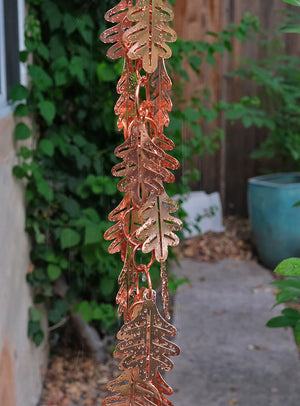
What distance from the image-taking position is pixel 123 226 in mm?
548

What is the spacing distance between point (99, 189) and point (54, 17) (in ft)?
2.13

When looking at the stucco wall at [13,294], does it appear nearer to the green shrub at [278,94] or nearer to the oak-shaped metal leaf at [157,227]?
the oak-shaped metal leaf at [157,227]

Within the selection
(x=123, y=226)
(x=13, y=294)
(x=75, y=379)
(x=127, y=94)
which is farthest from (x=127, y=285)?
(x=75, y=379)

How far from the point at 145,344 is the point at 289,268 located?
0.36 m

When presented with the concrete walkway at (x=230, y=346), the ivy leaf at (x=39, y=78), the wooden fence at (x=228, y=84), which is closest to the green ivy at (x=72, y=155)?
the ivy leaf at (x=39, y=78)

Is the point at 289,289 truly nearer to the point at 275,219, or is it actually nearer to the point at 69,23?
the point at 69,23

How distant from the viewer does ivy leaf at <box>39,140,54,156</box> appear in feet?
6.13

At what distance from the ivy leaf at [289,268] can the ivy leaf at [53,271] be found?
51.9 inches

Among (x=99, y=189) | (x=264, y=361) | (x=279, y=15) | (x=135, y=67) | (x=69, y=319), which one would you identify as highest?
(x=279, y=15)

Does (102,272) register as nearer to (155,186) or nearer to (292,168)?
(155,186)

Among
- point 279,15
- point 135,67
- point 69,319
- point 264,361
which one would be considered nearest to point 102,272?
point 69,319

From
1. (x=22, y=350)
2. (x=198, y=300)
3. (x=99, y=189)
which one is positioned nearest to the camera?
(x=22, y=350)

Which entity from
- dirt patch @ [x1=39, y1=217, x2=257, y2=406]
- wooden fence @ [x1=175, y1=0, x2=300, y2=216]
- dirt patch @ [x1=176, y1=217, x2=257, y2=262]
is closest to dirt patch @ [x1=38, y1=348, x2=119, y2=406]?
dirt patch @ [x1=39, y1=217, x2=257, y2=406]

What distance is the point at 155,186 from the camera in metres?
0.47
